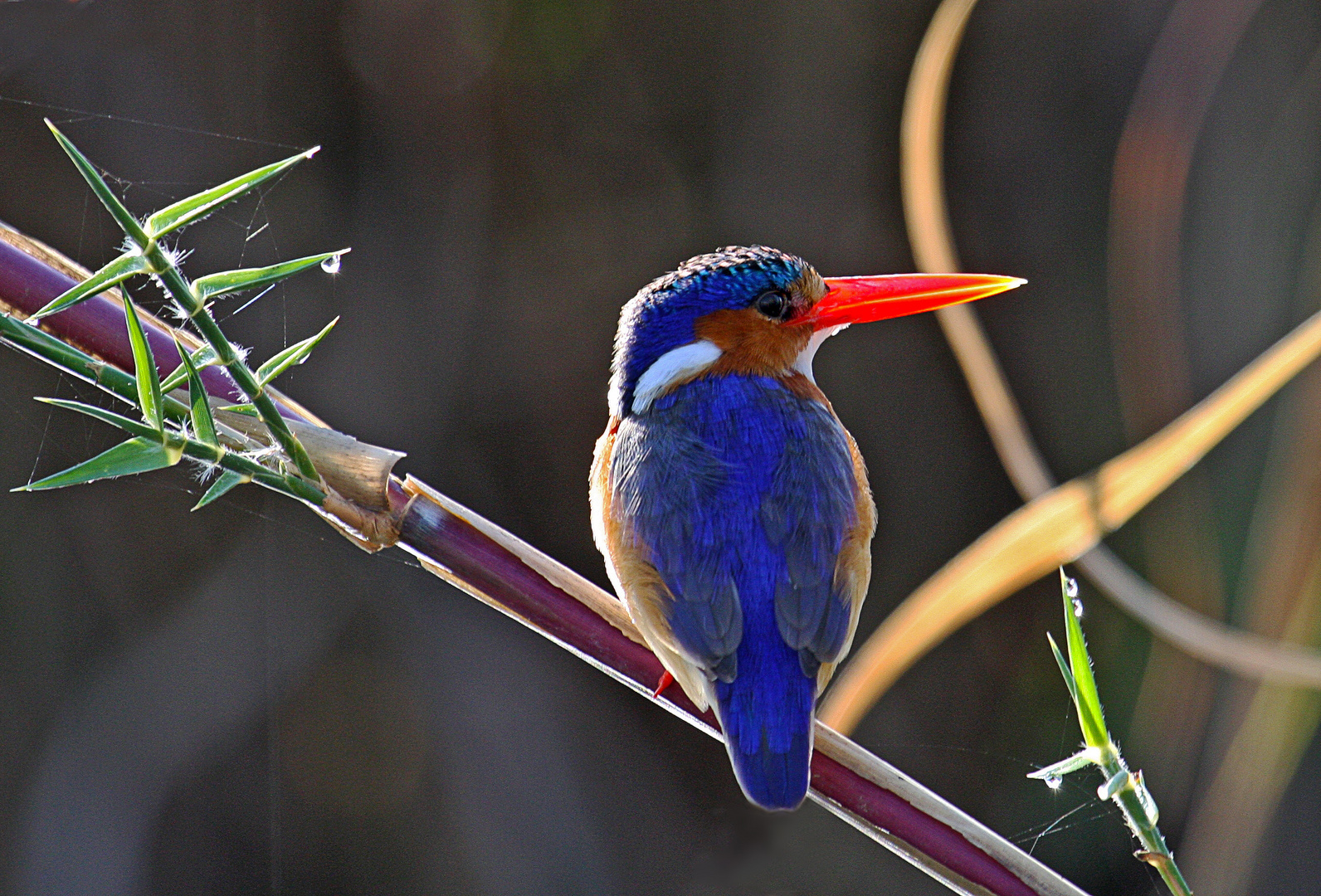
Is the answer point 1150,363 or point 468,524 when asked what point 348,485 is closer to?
point 468,524

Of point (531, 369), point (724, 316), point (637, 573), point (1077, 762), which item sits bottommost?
point (531, 369)

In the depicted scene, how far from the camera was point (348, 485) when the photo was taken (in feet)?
3.43

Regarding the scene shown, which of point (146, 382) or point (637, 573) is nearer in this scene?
point (146, 382)

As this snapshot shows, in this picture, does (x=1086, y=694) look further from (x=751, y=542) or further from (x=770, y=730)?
(x=751, y=542)

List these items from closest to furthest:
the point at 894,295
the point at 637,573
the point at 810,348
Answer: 1. the point at 637,573
2. the point at 894,295
3. the point at 810,348

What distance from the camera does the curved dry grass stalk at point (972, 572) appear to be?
1383mm

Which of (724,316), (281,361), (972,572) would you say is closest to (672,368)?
(724,316)

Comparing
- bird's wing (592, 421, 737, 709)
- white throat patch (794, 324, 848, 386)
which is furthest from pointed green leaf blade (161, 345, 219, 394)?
white throat patch (794, 324, 848, 386)

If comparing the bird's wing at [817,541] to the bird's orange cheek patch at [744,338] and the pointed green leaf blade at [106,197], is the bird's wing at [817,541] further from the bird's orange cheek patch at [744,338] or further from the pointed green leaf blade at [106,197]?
the pointed green leaf blade at [106,197]

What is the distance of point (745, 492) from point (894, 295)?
37 centimetres

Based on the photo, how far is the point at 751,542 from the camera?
1.32 meters

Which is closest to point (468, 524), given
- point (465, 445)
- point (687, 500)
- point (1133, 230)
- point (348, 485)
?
point (348, 485)

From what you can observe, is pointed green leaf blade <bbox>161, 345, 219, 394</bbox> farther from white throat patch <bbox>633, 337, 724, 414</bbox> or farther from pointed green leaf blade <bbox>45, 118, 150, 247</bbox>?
white throat patch <bbox>633, 337, 724, 414</bbox>

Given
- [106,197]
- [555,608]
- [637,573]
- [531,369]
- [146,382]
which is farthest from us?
[531,369]
